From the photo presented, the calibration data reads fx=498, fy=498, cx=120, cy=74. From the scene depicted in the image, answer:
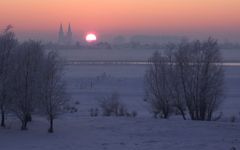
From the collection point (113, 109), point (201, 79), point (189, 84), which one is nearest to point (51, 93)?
point (113, 109)

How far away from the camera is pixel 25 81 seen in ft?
97.0

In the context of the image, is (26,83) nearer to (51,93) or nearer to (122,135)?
Result: (51,93)

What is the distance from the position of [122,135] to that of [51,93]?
4969 millimetres

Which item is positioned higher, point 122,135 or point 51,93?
point 51,93

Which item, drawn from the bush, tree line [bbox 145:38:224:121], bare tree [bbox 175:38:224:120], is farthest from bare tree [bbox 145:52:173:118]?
the bush

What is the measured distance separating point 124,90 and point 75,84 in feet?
30.9

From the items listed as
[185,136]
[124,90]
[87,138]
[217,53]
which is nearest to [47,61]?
[87,138]

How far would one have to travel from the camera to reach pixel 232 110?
43.0m

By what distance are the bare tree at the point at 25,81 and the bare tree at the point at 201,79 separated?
12908mm

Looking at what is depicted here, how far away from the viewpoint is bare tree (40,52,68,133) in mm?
29250

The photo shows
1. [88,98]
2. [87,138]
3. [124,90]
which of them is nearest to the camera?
[87,138]

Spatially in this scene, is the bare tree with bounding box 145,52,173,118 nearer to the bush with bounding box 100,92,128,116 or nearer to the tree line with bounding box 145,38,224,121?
the tree line with bounding box 145,38,224,121

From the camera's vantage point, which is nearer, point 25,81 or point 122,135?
point 122,135

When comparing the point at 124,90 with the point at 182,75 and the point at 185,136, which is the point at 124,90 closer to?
the point at 182,75
